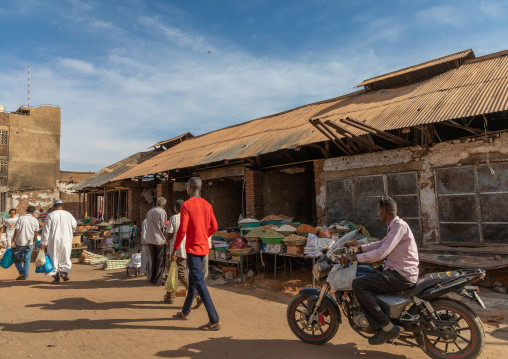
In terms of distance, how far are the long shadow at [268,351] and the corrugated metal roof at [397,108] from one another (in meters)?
5.25

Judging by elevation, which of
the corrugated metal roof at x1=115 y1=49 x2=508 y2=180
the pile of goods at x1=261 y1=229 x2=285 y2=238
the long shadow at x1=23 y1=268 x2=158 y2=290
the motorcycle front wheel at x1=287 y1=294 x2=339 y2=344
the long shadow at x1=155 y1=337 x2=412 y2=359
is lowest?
the long shadow at x1=23 y1=268 x2=158 y2=290

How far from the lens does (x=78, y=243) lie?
13742 millimetres

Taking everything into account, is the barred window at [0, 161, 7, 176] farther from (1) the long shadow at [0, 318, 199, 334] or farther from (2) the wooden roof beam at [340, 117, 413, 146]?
(2) the wooden roof beam at [340, 117, 413, 146]

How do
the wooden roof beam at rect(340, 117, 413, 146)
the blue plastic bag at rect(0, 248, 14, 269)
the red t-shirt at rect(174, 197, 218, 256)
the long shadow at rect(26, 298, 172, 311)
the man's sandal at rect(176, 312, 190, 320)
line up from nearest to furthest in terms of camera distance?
the red t-shirt at rect(174, 197, 218, 256)
the man's sandal at rect(176, 312, 190, 320)
the long shadow at rect(26, 298, 172, 311)
the wooden roof beam at rect(340, 117, 413, 146)
the blue plastic bag at rect(0, 248, 14, 269)

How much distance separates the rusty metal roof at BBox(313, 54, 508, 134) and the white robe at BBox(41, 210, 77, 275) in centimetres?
754

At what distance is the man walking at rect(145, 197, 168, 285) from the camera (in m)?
7.94

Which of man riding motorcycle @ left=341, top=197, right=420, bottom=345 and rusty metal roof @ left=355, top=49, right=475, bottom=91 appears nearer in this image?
man riding motorcycle @ left=341, top=197, right=420, bottom=345

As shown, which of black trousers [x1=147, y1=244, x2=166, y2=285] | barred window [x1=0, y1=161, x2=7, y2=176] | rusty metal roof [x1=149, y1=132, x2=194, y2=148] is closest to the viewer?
black trousers [x1=147, y1=244, x2=166, y2=285]

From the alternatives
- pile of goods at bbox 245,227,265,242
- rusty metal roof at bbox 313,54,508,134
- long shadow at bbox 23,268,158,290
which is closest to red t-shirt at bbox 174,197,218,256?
long shadow at bbox 23,268,158,290

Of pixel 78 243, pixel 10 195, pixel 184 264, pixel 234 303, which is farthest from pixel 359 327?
pixel 10 195

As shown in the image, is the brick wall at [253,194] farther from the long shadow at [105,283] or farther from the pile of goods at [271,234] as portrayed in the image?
the long shadow at [105,283]

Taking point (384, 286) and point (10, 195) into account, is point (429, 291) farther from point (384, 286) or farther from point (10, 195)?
point (10, 195)

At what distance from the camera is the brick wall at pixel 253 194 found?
12062 mm

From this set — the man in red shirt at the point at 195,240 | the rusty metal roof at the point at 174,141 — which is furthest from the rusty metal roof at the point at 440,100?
the rusty metal roof at the point at 174,141
